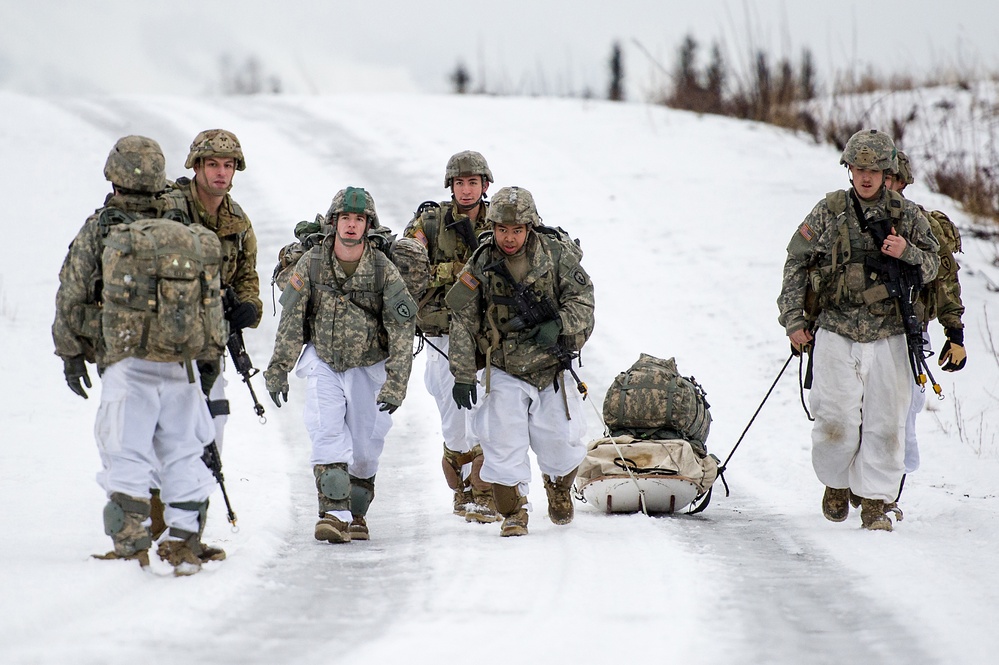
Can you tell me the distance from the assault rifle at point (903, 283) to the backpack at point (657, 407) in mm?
1550

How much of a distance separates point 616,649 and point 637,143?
625 inches

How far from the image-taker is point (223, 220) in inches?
269

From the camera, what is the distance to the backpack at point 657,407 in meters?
7.95

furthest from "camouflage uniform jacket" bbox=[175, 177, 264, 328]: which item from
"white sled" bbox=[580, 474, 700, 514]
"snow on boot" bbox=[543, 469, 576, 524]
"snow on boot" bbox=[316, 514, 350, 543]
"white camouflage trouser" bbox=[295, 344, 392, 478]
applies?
"white sled" bbox=[580, 474, 700, 514]

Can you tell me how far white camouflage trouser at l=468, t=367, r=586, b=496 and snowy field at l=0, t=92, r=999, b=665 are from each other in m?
0.41

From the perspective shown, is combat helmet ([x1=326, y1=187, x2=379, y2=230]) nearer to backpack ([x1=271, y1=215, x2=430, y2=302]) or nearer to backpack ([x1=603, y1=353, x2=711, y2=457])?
backpack ([x1=271, y1=215, x2=430, y2=302])

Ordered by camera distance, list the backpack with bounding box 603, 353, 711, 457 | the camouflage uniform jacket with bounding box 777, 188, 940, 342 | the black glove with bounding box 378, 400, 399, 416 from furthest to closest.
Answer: the backpack with bounding box 603, 353, 711, 457
the camouflage uniform jacket with bounding box 777, 188, 940, 342
the black glove with bounding box 378, 400, 399, 416

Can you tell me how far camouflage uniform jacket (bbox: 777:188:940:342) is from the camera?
7309mm

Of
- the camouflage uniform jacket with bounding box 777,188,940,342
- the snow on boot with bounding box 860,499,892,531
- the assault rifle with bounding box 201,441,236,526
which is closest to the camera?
the assault rifle with bounding box 201,441,236,526

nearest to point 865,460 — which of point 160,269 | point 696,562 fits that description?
point 696,562

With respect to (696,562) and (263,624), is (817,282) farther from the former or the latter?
(263,624)

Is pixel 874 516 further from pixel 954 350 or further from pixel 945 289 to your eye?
pixel 945 289

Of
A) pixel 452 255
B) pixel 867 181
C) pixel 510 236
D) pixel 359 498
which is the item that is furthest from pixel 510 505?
pixel 867 181

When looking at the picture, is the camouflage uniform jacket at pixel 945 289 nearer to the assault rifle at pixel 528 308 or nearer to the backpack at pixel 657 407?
the backpack at pixel 657 407
